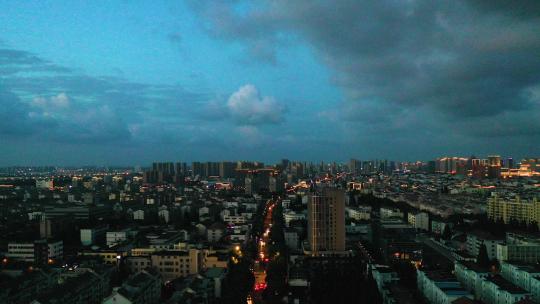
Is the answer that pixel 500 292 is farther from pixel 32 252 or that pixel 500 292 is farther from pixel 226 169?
pixel 226 169

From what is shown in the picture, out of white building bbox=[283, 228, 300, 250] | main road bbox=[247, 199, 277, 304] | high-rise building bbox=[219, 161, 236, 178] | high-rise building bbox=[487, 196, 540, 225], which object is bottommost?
main road bbox=[247, 199, 277, 304]

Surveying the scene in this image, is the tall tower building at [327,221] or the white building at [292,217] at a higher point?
the tall tower building at [327,221]

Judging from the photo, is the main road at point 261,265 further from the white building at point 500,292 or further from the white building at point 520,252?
the white building at point 520,252

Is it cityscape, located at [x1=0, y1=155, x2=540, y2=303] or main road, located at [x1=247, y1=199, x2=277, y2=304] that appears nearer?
cityscape, located at [x1=0, y1=155, x2=540, y2=303]

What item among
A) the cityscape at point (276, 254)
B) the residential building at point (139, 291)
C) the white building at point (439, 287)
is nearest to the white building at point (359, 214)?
the cityscape at point (276, 254)

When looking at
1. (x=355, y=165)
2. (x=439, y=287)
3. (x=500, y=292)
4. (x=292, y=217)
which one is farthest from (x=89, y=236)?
(x=355, y=165)

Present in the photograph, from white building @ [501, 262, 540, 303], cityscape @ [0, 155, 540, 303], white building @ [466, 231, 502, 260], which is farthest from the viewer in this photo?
white building @ [466, 231, 502, 260]

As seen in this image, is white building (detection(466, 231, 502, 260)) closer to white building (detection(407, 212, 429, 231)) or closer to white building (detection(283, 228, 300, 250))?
white building (detection(283, 228, 300, 250))

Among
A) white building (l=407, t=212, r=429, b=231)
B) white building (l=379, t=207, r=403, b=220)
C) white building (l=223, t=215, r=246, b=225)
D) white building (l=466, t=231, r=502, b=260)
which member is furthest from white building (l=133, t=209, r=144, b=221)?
white building (l=466, t=231, r=502, b=260)

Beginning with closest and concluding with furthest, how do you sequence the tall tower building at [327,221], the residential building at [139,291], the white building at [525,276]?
1. the residential building at [139,291]
2. the white building at [525,276]
3. the tall tower building at [327,221]

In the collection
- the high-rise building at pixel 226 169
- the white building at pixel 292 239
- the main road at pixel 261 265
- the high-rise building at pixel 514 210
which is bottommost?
the main road at pixel 261 265
